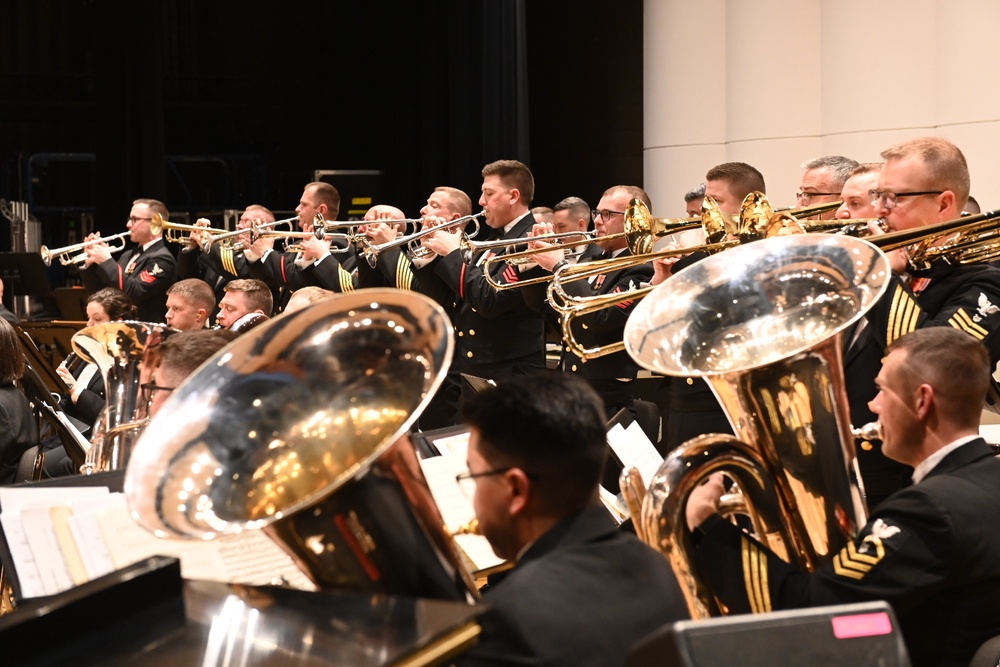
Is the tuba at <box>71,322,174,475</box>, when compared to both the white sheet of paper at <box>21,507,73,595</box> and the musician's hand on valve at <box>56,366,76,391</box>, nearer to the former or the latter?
the white sheet of paper at <box>21,507,73,595</box>

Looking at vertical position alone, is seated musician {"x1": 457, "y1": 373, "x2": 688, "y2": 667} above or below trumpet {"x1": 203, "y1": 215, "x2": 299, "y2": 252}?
below

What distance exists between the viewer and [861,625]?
1.26 meters

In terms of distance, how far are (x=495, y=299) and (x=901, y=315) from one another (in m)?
2.57

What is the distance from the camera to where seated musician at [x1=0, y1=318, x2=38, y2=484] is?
405cm

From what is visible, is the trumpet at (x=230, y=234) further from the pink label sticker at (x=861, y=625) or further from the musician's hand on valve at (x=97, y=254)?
the pink label sticker at (x=861, y=625)

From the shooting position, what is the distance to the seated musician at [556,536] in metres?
1.57

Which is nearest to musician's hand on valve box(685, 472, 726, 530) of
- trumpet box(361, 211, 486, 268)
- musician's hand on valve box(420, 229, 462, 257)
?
trumpet box(361, 211, 486, 268)

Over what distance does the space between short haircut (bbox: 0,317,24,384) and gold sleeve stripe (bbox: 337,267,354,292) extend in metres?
2.47

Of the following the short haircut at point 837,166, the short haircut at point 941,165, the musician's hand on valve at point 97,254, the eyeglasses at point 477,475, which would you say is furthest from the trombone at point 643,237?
the musician's hand on valve at point 97,254

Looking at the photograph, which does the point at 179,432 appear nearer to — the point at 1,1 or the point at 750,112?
the point at 750,112

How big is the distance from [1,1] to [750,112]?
777cm

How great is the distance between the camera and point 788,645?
123 centimetres

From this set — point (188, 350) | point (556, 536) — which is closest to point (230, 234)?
point (188, 350)

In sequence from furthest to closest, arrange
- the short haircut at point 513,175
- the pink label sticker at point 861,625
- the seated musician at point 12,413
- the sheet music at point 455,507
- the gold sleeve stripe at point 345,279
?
the gold sleeve stripe at point 345,279 → the short haircut at point 513,175 → the seated musician at point 12,413 → the sheet music at point 455,507 → the pink label sticker at point 861,625
